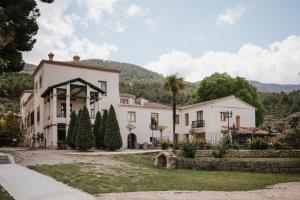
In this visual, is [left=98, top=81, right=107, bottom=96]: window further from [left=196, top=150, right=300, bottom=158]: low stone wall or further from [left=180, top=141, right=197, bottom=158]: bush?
[left=180, top=141, right=197, bottom=158]: bush

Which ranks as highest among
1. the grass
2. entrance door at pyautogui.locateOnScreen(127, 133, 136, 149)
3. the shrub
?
the shrub

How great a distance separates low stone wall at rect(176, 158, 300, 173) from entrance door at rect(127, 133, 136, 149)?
24999 millimetres

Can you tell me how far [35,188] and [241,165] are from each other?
11.0 metres

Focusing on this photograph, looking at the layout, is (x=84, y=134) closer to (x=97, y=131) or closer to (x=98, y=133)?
(x=98, y=133)

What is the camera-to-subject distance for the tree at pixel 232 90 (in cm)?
5638

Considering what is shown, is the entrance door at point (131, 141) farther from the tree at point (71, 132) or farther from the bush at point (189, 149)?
the bush at point (189, 149)

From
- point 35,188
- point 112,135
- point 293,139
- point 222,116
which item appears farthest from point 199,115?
point 35,188

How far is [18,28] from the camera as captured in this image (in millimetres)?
21844

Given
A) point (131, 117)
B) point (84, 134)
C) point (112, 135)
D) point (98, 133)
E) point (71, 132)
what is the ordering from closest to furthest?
point (84, 134)
point (112, 135)
point (71, 132)
point (98, 133)
point (131, 117)

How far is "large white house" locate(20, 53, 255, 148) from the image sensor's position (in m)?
36.8

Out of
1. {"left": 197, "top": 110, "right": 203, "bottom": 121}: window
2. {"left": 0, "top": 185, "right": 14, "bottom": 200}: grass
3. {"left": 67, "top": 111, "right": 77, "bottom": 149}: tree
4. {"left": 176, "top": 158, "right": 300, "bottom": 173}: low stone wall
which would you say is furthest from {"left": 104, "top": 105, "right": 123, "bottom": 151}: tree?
{"left": 0, "top": 185, "right": 14, "bottom": 200}: grass

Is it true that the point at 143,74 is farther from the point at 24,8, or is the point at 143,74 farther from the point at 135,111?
the point at 24,8

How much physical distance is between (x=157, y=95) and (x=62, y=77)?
45.0 m

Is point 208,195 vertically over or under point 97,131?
under
